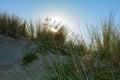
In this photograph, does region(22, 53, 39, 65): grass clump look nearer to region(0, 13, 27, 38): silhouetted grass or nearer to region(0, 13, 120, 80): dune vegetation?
region(0, 13, 120, 80): dune vegetation

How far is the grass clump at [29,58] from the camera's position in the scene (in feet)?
13.9

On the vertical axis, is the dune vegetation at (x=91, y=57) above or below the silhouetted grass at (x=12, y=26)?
below

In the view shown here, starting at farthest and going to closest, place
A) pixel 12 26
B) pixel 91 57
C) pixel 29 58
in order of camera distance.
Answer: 1. pixel 12 26
2. pixel 29 58
3. pixel 91 57

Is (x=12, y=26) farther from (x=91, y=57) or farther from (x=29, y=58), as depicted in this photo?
(x=91, y=57)

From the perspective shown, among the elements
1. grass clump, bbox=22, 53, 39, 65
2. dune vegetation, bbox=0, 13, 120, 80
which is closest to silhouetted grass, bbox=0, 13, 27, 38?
dune vegetation, bbox=0, 13, 120, 80

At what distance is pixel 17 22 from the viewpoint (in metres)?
6.37

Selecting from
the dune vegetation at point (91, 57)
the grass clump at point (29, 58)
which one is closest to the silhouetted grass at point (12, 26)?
the dune vegetation at point (91, 57)

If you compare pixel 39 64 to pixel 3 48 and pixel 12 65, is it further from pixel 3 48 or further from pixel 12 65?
pixel 3 48

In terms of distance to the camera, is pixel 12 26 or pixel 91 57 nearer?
pixel 91 57

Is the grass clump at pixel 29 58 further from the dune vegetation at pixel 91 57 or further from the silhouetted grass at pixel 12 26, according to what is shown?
the silhouetted grass at pixel 12 26

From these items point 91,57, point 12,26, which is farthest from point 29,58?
point 12,26

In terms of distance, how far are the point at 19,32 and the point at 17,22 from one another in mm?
354

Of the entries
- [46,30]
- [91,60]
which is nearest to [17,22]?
[46,30]

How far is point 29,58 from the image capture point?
4.29 metres
